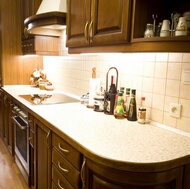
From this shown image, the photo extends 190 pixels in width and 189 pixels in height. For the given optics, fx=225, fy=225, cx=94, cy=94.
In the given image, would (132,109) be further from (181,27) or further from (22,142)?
(22,142)

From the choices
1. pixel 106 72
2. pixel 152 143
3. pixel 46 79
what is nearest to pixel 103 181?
pixel 152 143

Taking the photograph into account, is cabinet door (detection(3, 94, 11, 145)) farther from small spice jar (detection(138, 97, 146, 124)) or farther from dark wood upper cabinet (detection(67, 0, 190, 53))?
small spice jar (detection(138, 97, 146, 124))

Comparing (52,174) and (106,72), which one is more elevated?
(106,72)

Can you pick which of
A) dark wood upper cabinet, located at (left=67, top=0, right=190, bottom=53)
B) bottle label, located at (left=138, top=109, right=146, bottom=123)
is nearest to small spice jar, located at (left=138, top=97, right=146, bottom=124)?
bottle label, located at (left=138, top=109, right=146, bottom=123)

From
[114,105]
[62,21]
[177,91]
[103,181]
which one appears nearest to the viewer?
[103,181]

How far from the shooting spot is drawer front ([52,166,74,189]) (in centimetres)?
138

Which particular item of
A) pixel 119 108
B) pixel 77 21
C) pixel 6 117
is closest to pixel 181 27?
pixel 119 108

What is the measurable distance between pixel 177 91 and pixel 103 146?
605 mm

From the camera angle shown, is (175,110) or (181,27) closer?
(181,27)

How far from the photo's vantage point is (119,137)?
1.26m

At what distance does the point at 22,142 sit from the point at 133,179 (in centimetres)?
161

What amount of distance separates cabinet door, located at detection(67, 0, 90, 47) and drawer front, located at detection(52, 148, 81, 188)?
2.74ft

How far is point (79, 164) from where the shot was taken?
48.5 inches

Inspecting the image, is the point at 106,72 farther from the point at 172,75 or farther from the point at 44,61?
the point at 44,61
